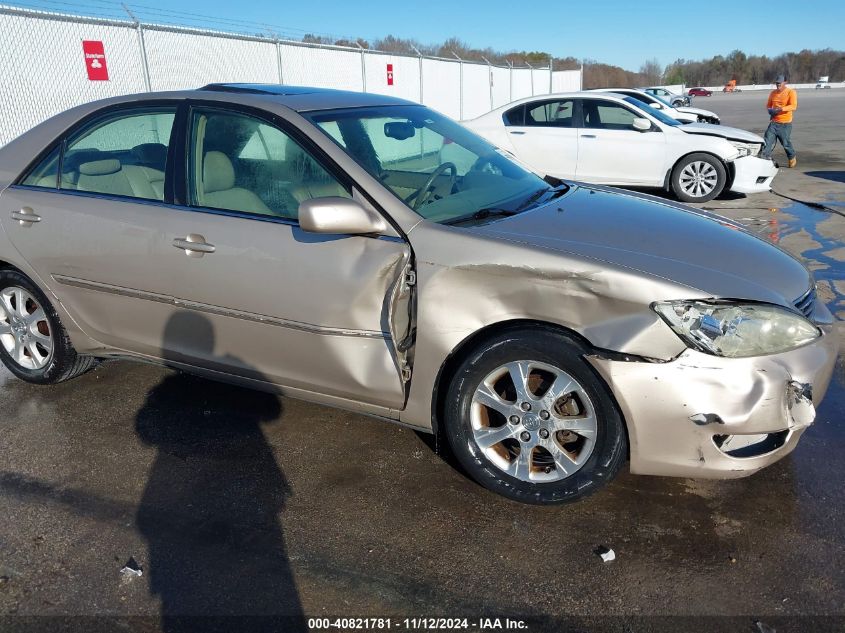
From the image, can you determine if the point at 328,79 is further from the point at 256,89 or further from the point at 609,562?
the point at 609,562

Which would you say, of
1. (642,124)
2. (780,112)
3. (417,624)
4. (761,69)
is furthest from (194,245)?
(761,69)

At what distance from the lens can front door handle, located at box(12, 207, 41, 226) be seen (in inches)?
151

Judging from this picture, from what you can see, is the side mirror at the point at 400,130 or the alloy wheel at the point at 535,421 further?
the side mirror at the point at 400,130

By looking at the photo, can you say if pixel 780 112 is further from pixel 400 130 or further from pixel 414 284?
pixel 414 284

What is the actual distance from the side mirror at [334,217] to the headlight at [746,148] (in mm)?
8656

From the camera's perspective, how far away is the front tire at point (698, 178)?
989 cm

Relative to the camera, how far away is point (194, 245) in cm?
333

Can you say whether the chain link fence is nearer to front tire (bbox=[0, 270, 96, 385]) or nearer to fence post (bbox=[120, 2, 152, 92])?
fence post (bbox=[120, 2, 152, 92])

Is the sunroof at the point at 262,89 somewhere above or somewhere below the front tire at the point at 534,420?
above

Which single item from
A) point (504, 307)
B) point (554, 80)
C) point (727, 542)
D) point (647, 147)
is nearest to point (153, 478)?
point (504, 307)

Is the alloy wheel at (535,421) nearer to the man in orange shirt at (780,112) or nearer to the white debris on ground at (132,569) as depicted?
the white debris on ground at (132,569)

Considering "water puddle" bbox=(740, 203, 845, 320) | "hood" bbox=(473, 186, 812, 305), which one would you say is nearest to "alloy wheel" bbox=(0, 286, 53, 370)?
"hood" bbox=(473, 186, 812, 305)

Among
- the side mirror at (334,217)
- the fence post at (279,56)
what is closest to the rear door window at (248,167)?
the side mirror at (334,217)

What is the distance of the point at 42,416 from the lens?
3934 mm
